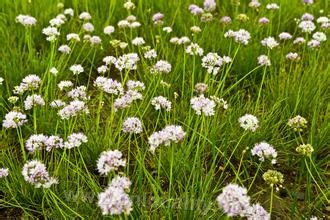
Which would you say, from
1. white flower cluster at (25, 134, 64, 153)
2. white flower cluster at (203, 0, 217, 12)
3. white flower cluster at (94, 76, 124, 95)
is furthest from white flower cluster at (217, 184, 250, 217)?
white flower cluster at (203, 0, 217, 12)

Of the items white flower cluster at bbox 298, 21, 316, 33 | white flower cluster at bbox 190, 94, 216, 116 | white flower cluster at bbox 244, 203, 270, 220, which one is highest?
white flower cluster at bbox 190, 94, 216, 116

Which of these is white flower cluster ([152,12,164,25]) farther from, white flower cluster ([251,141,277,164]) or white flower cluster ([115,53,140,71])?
white flower cluster ([251,141,277,164])

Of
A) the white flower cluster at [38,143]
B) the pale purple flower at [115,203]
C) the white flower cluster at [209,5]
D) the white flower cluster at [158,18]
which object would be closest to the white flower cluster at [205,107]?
the white flower cluster at [38,143]

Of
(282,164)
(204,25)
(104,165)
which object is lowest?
(282,164)

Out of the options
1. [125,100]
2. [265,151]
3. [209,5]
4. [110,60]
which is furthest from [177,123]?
[209,5]

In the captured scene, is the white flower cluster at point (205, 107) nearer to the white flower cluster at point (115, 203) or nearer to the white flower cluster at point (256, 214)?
the white flower cluster at point (256, 214)

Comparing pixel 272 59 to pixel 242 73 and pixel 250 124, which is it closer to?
pixel 242 73

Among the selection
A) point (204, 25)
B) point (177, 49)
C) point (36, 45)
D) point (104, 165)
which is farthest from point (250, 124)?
point (36, 45)

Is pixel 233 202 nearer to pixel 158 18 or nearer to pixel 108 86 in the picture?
pixel 108 86
